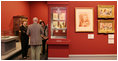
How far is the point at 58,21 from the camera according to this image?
408 cm

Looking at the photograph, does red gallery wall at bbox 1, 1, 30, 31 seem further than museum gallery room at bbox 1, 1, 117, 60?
Yes

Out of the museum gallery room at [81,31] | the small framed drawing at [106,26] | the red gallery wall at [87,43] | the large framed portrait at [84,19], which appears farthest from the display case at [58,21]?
the small framed drawing at [106,26]

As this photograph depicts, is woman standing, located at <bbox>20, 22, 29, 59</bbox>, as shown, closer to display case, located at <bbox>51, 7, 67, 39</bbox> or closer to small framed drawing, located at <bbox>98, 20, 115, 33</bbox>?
display case, located at <bbox>51, 7, 67, 39</bbox>

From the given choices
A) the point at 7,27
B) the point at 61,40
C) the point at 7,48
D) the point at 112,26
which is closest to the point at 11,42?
the point at 7,48

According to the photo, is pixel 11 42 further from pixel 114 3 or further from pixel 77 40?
pixel 114 3

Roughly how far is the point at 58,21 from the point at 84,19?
0.73 meters

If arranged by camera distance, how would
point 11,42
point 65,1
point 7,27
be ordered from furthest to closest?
point 7,27, point 11,42, point 65,1

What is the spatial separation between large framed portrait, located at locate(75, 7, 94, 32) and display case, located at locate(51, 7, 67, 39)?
1.09 ft

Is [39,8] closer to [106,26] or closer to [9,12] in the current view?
[9,12]

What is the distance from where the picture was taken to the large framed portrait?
4027 mm

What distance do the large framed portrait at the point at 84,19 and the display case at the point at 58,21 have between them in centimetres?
33

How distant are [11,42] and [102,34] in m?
3.16

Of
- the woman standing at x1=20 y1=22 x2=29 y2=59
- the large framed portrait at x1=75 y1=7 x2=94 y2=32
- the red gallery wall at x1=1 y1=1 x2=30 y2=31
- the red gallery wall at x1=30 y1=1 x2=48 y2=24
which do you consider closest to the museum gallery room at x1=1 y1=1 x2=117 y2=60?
the large framed portrait at x1=75 y1=7 x2=94 y2=32

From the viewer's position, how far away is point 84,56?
4.11 metres
